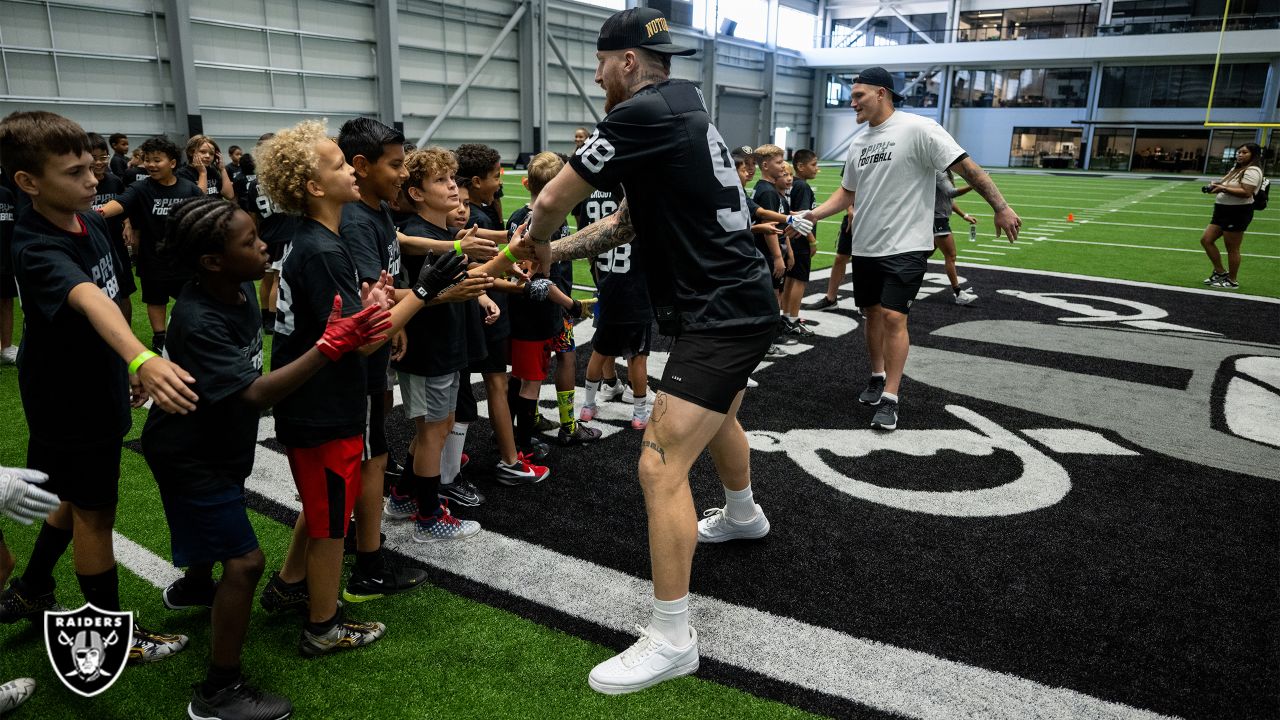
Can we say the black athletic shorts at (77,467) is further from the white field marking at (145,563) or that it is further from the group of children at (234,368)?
the white field marking at (145,563)

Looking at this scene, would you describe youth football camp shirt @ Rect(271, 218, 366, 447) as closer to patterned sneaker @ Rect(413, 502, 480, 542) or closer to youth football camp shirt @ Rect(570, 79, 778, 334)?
youth football camp shirt @ Rect(570, 79, 778, 334)

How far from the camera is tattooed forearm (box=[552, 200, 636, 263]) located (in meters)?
3.31

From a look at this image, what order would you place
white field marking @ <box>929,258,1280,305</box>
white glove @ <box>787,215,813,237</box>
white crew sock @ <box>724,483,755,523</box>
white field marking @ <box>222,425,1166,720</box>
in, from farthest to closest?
white field marking @ <box>929,258,1280,305</box> < white glove @ <box>787,215,813,237</box> < white crew sock @ <box>724,483,755,523</box> < white field marking @ <box>222,425,1166,720</box>

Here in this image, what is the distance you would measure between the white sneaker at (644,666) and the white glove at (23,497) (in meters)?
1.69

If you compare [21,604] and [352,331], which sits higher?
[352,331]

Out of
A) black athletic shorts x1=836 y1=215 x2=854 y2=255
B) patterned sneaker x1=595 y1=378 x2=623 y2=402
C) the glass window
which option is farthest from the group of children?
the glass window

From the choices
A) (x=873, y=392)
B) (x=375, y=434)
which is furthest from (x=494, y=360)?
(x=873, y=392)

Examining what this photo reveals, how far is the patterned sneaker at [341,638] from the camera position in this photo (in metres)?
2.85

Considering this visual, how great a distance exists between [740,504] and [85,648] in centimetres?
246

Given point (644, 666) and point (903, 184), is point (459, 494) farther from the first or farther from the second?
point (903, 184)

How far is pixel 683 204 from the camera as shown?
2.79 m

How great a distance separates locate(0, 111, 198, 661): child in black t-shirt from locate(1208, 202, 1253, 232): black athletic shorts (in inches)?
489

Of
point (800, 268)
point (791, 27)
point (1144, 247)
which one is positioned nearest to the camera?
point (800, 268)

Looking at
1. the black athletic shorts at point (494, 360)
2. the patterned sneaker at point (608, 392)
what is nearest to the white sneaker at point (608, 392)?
the patterned sneaker at point (608, 392)
